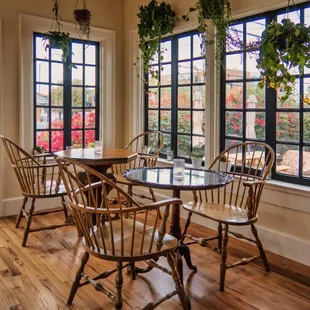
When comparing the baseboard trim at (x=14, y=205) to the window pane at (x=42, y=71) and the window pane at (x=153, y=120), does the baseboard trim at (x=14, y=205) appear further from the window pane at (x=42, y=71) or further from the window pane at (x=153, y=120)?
the window pane at (x=153, y=120)

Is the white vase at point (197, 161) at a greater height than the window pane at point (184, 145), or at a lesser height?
lesser

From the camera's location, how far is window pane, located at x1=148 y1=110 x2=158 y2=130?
4.55 m

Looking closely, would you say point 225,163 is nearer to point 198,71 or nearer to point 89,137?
point 198,71

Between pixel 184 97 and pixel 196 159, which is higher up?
pixel 184 97

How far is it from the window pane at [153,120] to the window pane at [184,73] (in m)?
0.57

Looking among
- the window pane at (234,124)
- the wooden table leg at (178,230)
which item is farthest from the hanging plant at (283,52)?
the wooden table leg at (178,230)

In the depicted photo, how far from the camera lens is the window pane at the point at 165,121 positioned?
438 centimetres

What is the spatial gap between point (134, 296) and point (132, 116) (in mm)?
2796

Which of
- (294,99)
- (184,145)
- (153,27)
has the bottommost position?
(184,145)

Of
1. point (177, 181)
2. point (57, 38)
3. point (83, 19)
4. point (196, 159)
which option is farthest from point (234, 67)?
point (57, 38)

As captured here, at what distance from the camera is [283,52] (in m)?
2.73

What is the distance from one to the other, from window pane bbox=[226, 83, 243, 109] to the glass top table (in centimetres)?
96

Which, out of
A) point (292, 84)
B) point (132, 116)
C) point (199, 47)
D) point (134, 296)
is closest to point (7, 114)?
point (132, 116)

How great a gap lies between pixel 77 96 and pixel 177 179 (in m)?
2.57
